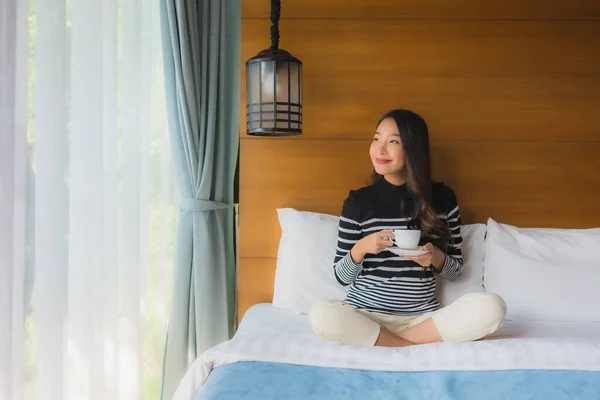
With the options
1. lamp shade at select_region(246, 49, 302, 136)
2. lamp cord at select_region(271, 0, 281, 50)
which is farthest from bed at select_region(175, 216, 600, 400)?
lamp cord at select_region(271, 0, 281, 50)

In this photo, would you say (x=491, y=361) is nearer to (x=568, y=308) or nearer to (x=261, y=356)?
(x=261, y=356)

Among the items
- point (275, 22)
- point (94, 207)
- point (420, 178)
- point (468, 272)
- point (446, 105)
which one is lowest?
point (468, 272)

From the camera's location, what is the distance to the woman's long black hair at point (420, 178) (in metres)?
2.17

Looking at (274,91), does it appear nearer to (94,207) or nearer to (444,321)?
(94,207)

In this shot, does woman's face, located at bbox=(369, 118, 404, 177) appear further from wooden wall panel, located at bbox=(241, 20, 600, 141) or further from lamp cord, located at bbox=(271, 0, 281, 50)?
lamp cord, located at bbox=(271, 0, 281, 50)

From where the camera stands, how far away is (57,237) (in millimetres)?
2051

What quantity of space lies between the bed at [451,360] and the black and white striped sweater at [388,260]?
0.21 m

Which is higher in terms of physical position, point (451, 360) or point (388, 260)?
point (388, 260)

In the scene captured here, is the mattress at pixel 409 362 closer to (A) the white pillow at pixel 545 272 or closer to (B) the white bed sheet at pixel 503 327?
(B) the white bed sheet at pixel 503 327

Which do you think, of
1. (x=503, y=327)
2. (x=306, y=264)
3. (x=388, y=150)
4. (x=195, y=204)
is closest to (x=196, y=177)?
(x=195, y=204)

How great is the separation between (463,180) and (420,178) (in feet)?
1.39

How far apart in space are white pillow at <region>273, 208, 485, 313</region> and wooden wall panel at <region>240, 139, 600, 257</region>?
0.15m

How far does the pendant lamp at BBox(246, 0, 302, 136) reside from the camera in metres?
2.29

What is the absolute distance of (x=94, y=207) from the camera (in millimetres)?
2184
